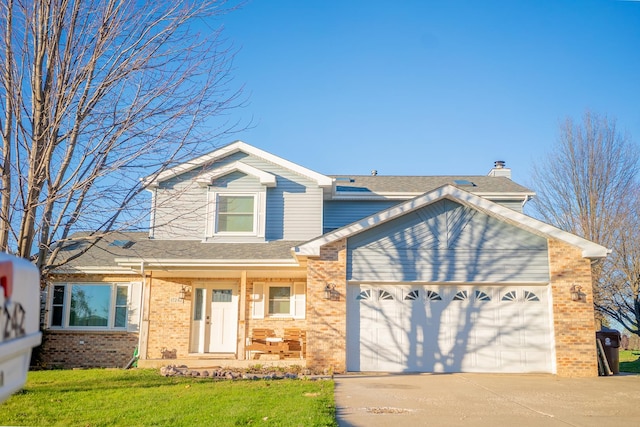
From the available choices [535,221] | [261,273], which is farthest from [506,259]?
[261,273]

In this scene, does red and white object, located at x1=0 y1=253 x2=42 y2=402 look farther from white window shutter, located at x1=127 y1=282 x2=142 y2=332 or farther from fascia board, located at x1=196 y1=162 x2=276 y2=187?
white window shutter, located at x1=127 y1=282 x2=142 y2=332

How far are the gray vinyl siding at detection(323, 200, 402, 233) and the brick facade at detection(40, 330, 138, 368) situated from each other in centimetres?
695

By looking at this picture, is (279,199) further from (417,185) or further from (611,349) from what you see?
(611,349)

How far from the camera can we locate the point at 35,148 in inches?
362

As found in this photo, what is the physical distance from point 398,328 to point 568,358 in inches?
158

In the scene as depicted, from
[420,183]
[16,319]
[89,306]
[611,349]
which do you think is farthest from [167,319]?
[16,319]

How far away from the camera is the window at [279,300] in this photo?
16.9 metres

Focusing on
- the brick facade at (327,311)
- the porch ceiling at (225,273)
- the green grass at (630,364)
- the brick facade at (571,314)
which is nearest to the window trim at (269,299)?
the porch ceiling at (225,273)

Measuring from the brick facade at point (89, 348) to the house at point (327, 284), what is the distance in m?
0.04

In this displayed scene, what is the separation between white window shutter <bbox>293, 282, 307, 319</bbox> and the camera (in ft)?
55.0

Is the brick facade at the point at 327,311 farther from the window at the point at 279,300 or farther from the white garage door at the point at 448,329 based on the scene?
the window at the point at 279,300

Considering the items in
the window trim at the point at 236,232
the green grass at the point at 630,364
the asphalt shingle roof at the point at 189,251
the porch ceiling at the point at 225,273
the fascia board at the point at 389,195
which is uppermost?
the fascia board at the point at 389,195

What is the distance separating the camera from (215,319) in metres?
17.4

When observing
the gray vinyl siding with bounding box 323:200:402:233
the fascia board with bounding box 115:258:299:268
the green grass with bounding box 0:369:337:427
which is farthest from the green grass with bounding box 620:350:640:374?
the green grass with bounding box 0:369:337:427
